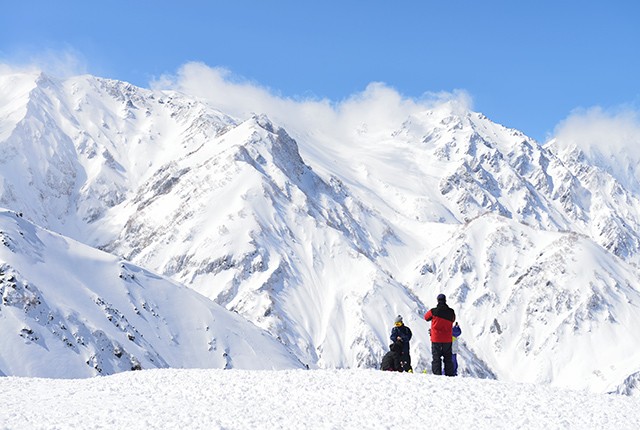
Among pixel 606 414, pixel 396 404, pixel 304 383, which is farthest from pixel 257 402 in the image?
pixel 606 414

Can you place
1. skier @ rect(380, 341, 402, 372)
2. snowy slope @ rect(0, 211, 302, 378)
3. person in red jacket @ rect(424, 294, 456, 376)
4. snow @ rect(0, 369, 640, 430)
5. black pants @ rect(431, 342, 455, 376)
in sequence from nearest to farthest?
snow @ rect(0, 369, 640, 430) → person in red jacket @ rect(424, 294, 456, 376) → black pants @ rect(431, 342, 455, 376) → skier @ rect(380, 341, 402, 372) → snowy slope @ rect(0, 211, 302, 378)

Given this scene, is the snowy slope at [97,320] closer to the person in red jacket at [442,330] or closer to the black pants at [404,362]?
the black pants at [404,362]

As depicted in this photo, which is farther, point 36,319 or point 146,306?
point 146,306

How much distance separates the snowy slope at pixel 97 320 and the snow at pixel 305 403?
43.8m

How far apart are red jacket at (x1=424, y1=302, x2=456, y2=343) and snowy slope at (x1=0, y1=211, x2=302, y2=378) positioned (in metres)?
48.8

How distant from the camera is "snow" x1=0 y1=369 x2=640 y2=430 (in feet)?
57.5

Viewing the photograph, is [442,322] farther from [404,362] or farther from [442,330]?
[404,362]

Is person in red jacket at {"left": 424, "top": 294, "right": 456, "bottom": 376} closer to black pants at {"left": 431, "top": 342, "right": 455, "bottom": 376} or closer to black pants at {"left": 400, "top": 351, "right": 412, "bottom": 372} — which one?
black pants at {"left": 431, "top": 342, "right": 455, "bottom": 376}

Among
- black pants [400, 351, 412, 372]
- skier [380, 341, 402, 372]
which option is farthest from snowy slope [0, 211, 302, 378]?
black pants [400, 351, 412, 372]

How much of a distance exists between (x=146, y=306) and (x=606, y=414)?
3357 inches

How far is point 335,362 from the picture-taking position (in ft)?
639

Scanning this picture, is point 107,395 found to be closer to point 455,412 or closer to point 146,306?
point 455,412

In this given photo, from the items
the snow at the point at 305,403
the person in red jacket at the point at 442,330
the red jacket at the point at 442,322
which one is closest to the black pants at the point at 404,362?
the person in red jacket at the point at 442,330

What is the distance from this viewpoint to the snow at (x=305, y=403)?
1753cm
